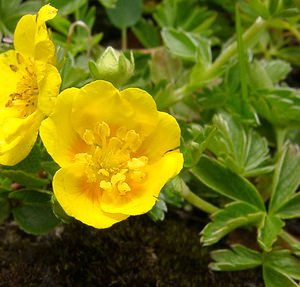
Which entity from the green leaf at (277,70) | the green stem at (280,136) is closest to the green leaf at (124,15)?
the green leaf at (277,70)

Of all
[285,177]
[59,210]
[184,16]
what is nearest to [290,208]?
[285,177]

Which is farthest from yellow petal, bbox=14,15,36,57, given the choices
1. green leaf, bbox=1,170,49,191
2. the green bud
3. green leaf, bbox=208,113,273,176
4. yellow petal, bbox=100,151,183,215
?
green leaf, bbox=208,113,273,176

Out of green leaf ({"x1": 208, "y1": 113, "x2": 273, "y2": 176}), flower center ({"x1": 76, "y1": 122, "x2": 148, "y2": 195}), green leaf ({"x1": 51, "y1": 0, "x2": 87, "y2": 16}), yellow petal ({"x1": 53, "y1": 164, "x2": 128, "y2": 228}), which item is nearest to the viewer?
yellow petal ({"x1": 53, "y1": 164, "x2": 128, "y2": 228})

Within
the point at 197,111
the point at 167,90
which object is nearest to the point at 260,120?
the point at 197,111

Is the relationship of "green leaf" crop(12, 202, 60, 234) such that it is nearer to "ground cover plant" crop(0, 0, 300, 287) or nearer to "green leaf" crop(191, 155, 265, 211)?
"ground cover plant" crop(0, 0, 300, 287)

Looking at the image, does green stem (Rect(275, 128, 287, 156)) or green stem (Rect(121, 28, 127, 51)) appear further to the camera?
green stem (Rect(121, 28, 127, 51))

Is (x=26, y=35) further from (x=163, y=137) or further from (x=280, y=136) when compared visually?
(x=280, y=136)

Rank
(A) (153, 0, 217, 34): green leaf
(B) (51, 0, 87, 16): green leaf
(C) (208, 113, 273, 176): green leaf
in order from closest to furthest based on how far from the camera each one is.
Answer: (C) (208, 113, 273, 176): green leaf
(B) (51, 0, 87, 16): green leaf
(A) (153, 0, 217, 34): green leaf

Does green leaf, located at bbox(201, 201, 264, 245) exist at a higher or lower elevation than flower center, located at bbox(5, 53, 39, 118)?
lower
